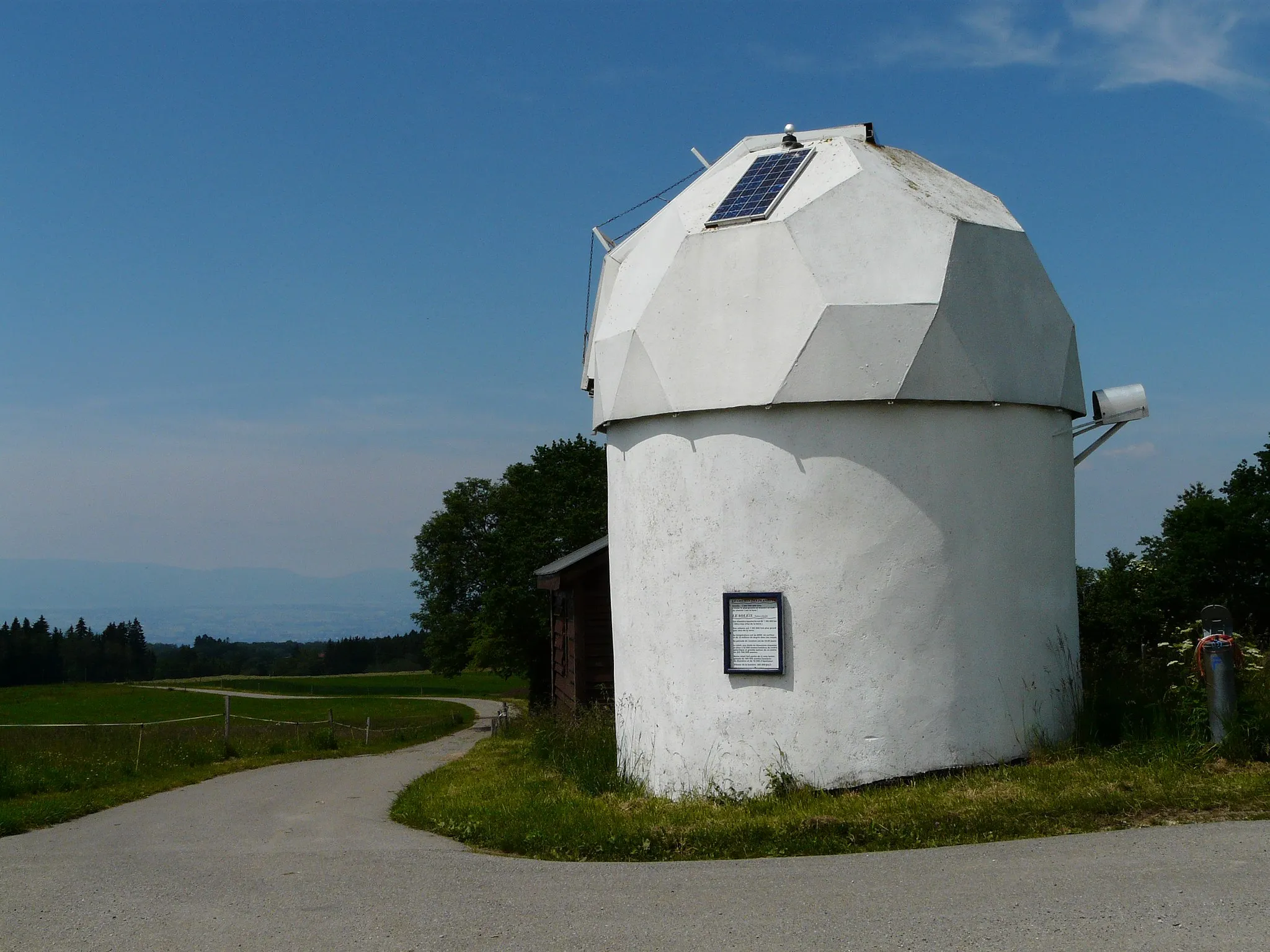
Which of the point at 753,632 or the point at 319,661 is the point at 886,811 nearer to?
the point at 753,632

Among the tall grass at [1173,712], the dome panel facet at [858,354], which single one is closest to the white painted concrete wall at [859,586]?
the dome panel facet at [858,354]

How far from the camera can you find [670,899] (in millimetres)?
6652

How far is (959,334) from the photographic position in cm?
990

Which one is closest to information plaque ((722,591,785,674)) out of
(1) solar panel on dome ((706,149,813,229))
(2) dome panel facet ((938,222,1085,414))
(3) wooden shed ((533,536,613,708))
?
(2) dome panel facet ((938,222,1085,414))

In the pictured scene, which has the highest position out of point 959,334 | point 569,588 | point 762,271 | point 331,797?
point 762,271

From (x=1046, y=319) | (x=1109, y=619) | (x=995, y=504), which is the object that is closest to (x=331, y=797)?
(x=995, y=504)

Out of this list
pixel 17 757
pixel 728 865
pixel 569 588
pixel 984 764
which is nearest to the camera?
pixel 728 865

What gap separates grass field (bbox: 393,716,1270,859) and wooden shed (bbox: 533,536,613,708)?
26.4 feet

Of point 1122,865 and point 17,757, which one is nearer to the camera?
point 1122,865

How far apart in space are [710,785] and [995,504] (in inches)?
138

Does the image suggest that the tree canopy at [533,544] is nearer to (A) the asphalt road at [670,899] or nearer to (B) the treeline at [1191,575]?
(B) the treeline at [1191,575]

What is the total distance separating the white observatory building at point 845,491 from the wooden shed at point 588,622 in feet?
26.0

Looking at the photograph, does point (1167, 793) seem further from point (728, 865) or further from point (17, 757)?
point (17, 757)

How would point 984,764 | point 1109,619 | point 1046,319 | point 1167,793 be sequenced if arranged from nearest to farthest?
point 1167,793, point 984,764, point 1046,319, point 1109,619
